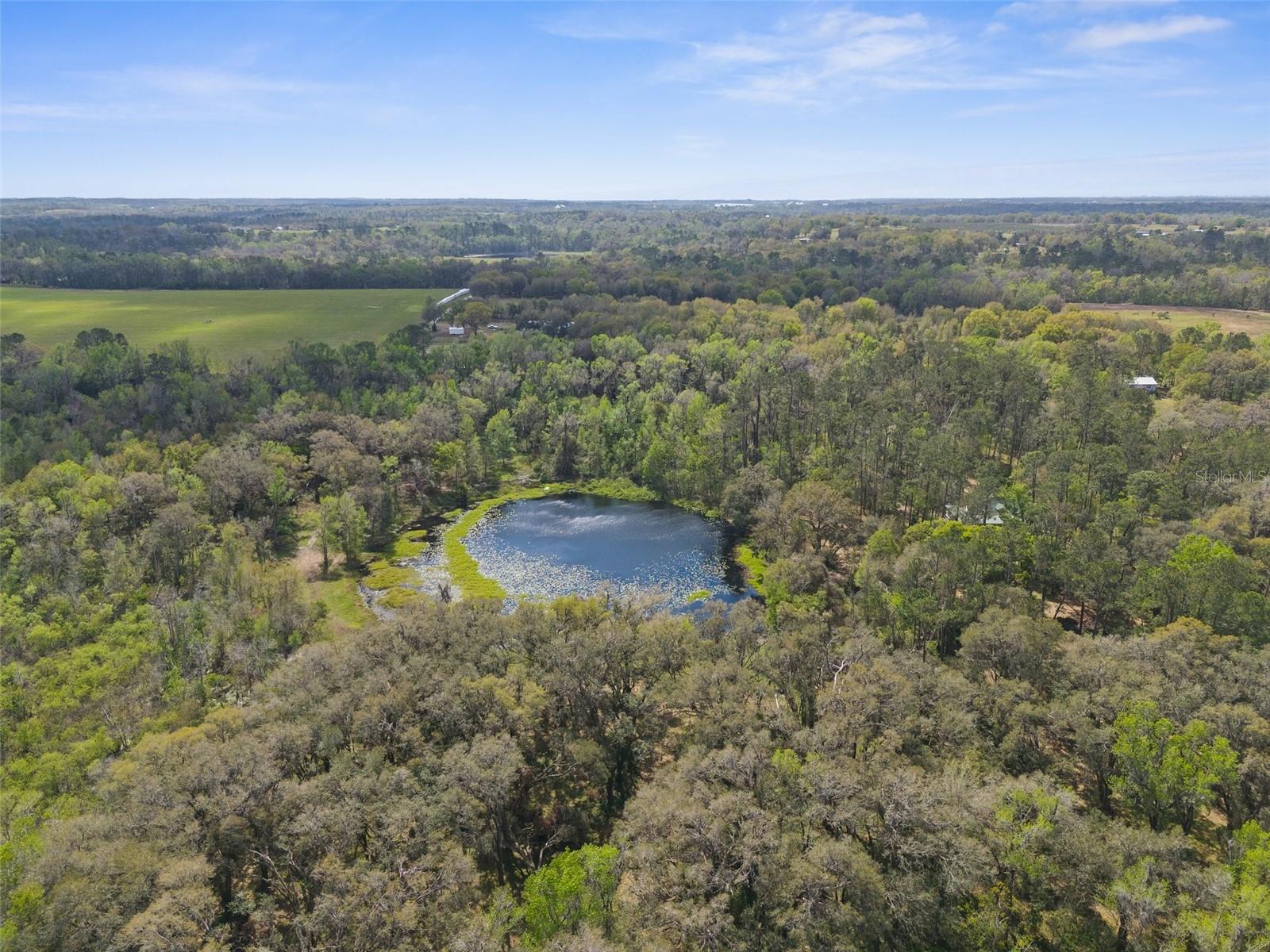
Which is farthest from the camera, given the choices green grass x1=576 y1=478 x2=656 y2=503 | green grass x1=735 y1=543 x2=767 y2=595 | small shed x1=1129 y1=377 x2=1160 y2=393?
small shed x1=1129 y1=377 x2=1160 y2=393

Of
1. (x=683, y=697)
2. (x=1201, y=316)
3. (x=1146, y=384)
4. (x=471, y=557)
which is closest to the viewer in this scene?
(x=683, y=697)

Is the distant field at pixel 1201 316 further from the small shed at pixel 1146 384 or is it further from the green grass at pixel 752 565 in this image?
the green grass at pixel 752 565

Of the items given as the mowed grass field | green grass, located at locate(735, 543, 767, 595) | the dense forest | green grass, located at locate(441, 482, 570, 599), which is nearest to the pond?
green grass, located at locate(441, 482, 570, 599)

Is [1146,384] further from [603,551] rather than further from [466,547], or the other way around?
[466,547]

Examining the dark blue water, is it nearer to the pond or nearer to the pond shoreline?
the pond

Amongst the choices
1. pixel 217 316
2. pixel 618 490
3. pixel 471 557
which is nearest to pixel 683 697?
pixel 471 557

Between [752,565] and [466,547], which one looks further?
[466,547]
